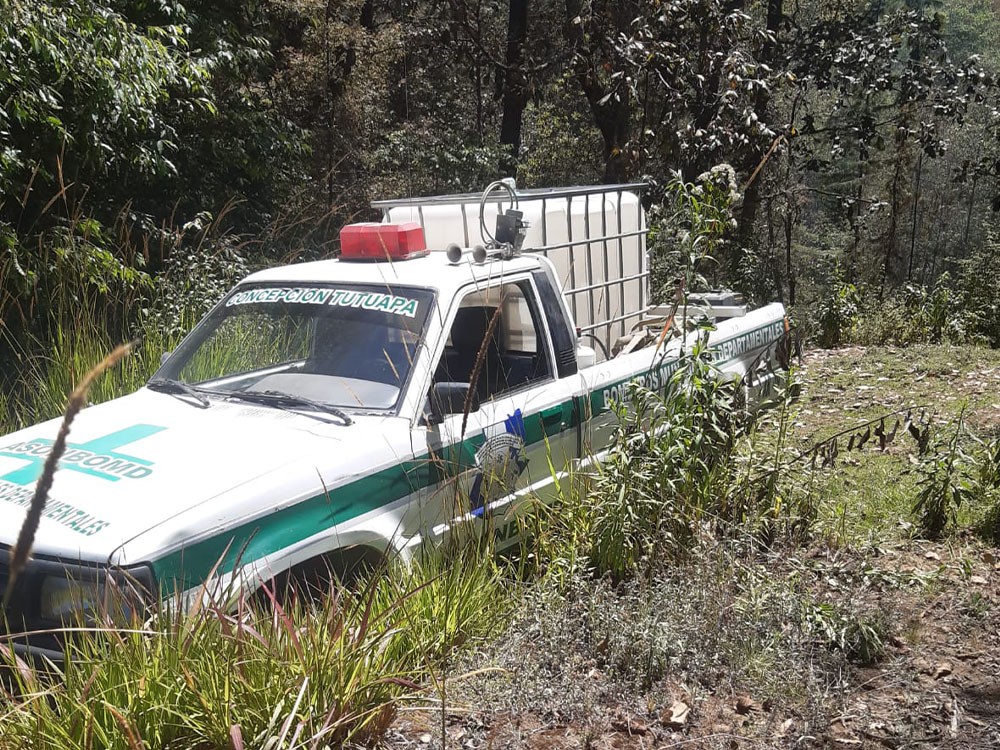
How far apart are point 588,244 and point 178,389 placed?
3053 mm

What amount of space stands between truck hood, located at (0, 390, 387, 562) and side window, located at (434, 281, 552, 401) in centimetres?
93

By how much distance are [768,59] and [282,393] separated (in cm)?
1259

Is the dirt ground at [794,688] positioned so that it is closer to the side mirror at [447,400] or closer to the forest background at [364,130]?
the side mirror at [447,400]

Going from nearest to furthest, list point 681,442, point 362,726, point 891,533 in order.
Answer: point 362,726
point 681,442
point 891,533

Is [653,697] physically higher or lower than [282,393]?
lower

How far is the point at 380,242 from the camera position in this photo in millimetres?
5008

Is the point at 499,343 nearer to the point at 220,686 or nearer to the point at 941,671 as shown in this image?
the point at 941,671

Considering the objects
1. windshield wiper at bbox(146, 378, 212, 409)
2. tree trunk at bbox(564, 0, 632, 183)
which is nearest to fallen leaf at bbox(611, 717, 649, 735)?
windshield wiper at bbox(146, 378, 212, 409)

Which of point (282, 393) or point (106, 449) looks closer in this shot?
point (106, 449)

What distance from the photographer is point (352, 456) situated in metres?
3.74

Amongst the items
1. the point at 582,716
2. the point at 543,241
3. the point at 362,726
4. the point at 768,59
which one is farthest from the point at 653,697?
the point at 768,59

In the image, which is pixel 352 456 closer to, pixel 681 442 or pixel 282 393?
pixel 282 393

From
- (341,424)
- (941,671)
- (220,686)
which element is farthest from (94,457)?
(941,671)

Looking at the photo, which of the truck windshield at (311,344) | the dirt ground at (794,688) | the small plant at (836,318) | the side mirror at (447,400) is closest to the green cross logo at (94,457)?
the truck windshield at (311,344)
